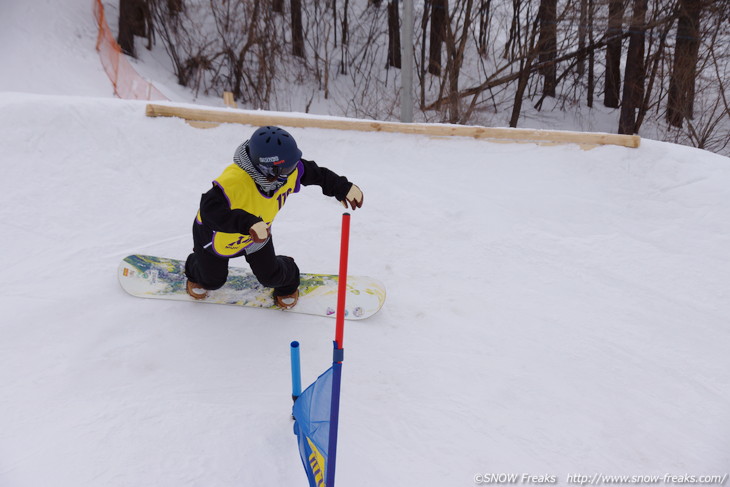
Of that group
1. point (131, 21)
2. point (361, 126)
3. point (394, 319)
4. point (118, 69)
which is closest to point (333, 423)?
point (394, 319)

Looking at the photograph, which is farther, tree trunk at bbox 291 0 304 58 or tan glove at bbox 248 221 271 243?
tree trunk at bbox 291 0 304 58

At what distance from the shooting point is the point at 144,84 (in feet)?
34.6

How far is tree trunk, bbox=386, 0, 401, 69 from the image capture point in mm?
14602

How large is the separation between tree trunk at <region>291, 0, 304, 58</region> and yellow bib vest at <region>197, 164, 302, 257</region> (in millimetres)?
12499

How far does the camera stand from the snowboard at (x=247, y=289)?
3.05 meters

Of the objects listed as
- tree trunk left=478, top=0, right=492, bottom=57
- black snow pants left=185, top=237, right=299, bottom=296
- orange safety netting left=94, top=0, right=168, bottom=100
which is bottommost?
black snow pants left=185, top=237, right=299, bottom=296

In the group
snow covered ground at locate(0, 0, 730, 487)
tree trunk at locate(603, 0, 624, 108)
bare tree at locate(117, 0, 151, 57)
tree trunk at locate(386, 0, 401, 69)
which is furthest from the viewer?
tree trunk at locate(386, 0, 401, 69)

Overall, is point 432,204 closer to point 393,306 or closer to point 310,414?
point 393,306

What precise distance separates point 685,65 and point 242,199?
35.5ft

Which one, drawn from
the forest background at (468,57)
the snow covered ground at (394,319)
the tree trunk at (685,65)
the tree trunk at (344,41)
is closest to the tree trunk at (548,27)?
the forest background at (468,57)

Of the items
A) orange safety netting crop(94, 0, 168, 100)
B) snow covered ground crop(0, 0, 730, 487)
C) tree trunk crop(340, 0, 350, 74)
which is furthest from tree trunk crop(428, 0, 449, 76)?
snow covered ground crop(0, 0, 730, 487)

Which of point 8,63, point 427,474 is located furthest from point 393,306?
point 8,63

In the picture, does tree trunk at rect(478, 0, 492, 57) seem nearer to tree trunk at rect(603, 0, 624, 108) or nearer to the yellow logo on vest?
tree trunk at rect(603, 0, 624, 108)

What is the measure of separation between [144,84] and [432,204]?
8755 mm
